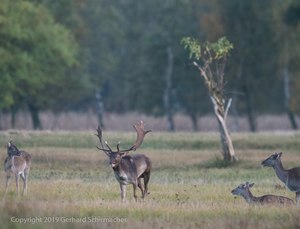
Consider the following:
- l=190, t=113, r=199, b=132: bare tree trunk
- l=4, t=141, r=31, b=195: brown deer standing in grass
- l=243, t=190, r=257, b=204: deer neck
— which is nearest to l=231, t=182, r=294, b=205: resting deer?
l=243, t=190, r=257, b=204: deer neck

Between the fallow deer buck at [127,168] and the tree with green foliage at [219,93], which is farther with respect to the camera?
the tree with green foliage at [219,93]

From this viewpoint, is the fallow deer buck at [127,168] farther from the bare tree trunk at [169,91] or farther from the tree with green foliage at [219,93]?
the bare tree trunk at [169,91]

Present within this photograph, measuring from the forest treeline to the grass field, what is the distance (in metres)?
14.1

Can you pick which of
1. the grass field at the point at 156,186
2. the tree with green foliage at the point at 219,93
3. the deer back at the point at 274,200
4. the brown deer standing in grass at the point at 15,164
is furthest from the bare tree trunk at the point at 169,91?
the deer back at the point at 274,200

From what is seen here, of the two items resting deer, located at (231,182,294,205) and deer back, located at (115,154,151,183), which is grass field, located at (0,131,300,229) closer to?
resting deer, located at (231,182,294,205)

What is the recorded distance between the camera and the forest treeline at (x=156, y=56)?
5131 cm

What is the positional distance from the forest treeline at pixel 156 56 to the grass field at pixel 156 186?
46.4 feet

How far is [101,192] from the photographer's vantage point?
21.5 metres

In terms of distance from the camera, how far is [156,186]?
23297 mm

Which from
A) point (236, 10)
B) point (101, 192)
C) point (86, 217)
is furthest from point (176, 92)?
point (86, 217)

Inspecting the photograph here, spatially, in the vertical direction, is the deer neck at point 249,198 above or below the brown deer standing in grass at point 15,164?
below

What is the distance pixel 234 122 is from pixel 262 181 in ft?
110

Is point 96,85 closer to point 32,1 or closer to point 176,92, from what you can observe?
point 176,92

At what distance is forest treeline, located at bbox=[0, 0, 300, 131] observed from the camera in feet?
168
